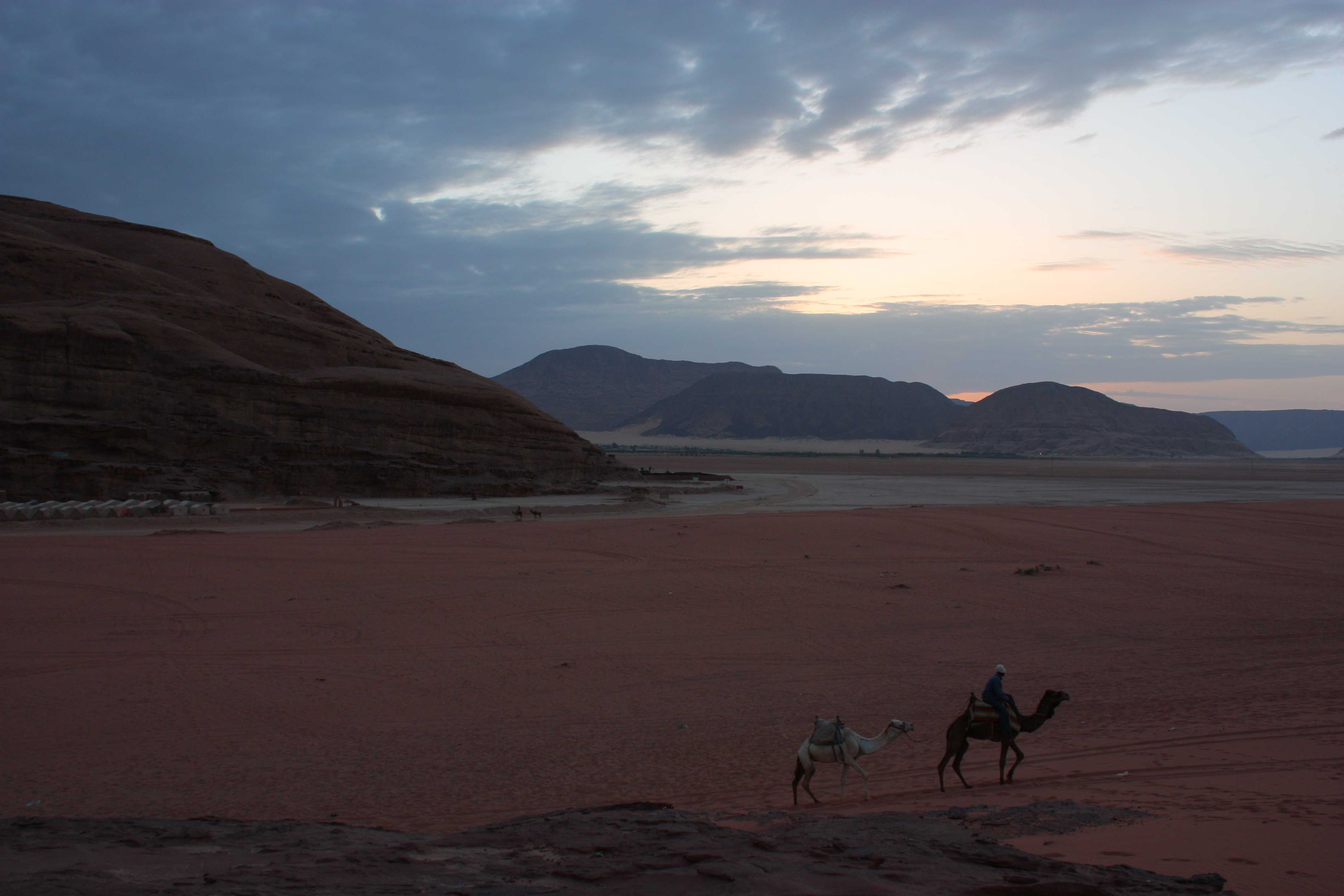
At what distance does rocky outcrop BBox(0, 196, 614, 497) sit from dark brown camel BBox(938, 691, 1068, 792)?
1544 inches

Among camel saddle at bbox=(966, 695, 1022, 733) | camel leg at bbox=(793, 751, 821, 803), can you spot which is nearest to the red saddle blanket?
camel saddle at bbox=(966, 695, 1022, 733)

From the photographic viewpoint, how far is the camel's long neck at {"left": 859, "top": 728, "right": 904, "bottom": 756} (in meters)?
6.75

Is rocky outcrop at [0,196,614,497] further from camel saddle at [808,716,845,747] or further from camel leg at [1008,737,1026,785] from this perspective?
camel leg at [1008,737,1026,785]

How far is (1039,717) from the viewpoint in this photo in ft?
23.7

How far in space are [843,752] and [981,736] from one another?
1.27m

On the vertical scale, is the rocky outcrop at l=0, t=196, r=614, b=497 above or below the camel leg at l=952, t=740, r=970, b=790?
above

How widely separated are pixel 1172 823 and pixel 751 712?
450 centimetres

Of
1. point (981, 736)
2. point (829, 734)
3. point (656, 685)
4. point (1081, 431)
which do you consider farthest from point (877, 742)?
point (1081, 431)

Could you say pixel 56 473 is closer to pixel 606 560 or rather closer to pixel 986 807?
pixel 606 560

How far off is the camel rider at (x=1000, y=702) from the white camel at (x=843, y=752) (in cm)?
76

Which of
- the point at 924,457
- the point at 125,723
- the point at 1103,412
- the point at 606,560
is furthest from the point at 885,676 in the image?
the point at 1103,412

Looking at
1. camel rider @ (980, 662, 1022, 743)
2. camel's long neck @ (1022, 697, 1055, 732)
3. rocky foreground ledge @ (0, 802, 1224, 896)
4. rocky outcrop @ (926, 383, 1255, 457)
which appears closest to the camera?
rocky foreground ledge @ (0, 802, 1224, 896)

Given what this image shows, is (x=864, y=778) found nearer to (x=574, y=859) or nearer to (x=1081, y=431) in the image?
(x=574, y=859)

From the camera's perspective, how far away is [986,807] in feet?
20.4
